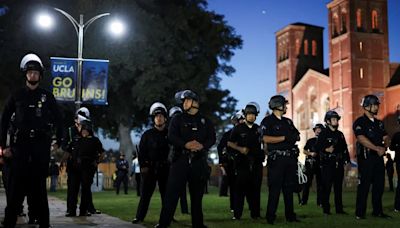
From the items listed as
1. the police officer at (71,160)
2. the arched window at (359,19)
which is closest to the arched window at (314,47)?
the arched window at (359,19)

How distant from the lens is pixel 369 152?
10602mm

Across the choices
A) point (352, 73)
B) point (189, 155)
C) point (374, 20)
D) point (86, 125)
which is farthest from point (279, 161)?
point (374, 20)

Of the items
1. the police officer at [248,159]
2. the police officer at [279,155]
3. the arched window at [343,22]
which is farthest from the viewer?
the arched window at [343,22]

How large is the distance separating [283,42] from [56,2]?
6459 centimetres

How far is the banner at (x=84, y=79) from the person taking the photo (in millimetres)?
19453

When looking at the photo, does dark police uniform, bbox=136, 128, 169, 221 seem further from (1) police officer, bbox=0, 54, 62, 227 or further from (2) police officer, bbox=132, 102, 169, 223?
(1) police officer, bbox=0, 54, 62, 227

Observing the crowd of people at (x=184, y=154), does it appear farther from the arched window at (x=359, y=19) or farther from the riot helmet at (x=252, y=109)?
the arched window at (x=359, y=19)

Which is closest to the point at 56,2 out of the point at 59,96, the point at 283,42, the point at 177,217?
the point at 59,96

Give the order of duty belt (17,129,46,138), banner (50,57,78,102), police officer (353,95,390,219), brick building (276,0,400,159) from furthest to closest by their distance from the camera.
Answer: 1. brick building (276,0,400,159)
2. banner (50,57,78,102)
3. police officer (353,95,390,219)
4. duty belt (17,129,46,138)

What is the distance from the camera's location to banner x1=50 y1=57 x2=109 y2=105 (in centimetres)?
1945

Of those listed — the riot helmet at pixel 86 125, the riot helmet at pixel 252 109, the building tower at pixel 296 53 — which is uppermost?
the building tower at pixel 296 53

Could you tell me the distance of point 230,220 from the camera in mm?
10883

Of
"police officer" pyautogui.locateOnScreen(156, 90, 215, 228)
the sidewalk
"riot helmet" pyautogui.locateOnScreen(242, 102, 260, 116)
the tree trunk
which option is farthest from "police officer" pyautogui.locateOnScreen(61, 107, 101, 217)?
the tree trunk

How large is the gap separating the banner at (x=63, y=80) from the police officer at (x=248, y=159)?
973cm
